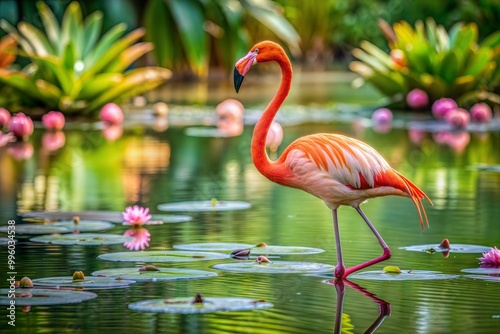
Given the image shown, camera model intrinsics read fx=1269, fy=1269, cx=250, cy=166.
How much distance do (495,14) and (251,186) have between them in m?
12.1

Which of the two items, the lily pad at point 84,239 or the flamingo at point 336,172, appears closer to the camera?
the flamingo at point 336,172

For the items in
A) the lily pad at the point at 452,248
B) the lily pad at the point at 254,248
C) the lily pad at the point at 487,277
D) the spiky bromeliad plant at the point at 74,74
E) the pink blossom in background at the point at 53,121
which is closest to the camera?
the lily pad at the point at 487,277

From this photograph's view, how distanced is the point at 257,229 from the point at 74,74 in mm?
8121

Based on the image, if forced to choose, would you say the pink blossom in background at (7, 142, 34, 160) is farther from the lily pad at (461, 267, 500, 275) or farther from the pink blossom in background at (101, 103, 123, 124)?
the lily pad at (461, 267, 500, 275)

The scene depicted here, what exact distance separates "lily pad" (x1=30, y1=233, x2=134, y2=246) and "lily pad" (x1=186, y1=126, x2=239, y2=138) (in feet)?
24.6

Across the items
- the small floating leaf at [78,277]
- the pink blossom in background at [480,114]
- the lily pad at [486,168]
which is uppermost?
the pink blossom in background at [480,114]

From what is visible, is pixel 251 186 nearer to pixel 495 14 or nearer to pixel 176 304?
pixel 176 304

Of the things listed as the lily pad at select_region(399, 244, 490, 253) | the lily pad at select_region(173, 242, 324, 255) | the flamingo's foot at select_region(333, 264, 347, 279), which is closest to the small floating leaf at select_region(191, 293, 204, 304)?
the flamingo's foot at select_region(333, 264, 347, 279)

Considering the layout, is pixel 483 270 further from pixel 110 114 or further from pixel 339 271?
pixel 110 114

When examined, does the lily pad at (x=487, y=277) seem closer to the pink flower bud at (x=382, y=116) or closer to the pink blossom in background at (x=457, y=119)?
the pink blossom in background at (x=457, y=119)

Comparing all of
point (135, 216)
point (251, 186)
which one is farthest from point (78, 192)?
point (135, 216)

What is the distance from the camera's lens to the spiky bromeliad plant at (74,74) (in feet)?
48.9

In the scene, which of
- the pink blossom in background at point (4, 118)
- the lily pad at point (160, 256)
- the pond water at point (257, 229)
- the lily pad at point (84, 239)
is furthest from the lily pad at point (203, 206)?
the pink blossom in background at point (4, 118)

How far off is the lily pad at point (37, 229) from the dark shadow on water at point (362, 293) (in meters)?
1.99
